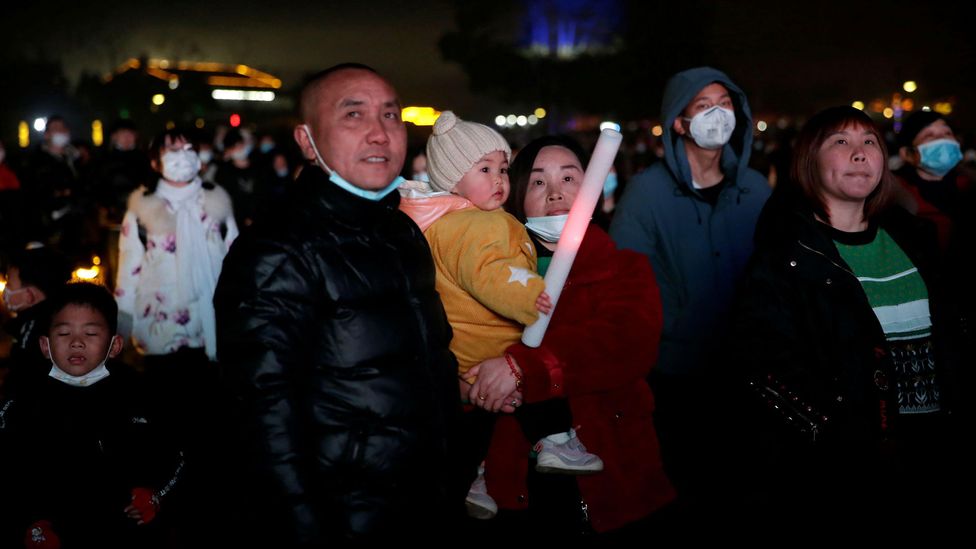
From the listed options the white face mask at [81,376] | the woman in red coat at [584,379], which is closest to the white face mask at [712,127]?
the woman in red coat at [584,379]

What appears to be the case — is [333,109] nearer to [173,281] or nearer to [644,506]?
[644,506]

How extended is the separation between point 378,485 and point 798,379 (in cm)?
170

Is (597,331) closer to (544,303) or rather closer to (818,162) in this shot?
(544,303)

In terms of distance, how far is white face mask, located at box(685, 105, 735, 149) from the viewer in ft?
15.0


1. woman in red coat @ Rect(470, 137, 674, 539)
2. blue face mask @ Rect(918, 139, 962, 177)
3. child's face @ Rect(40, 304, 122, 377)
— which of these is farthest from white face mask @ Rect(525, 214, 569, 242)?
blue face mask @ Rect(918, 139, 962, 177)

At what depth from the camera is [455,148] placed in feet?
9.86

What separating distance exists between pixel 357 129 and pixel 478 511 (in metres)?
1.45

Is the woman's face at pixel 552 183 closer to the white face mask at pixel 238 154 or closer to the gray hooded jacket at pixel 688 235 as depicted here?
the gray hooded jacket at pixel 688 235

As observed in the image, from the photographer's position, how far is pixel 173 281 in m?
6.24

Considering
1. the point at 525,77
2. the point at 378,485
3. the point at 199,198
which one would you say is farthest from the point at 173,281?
the point at 525,77

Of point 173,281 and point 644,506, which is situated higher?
point 173,281

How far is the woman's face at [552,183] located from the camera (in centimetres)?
309

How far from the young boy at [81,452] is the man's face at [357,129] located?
2.11 m

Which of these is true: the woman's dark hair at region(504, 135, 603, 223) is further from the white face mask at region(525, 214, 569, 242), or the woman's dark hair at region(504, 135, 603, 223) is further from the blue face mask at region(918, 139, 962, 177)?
the blue face mask at region(918, 139, 962, 177)
